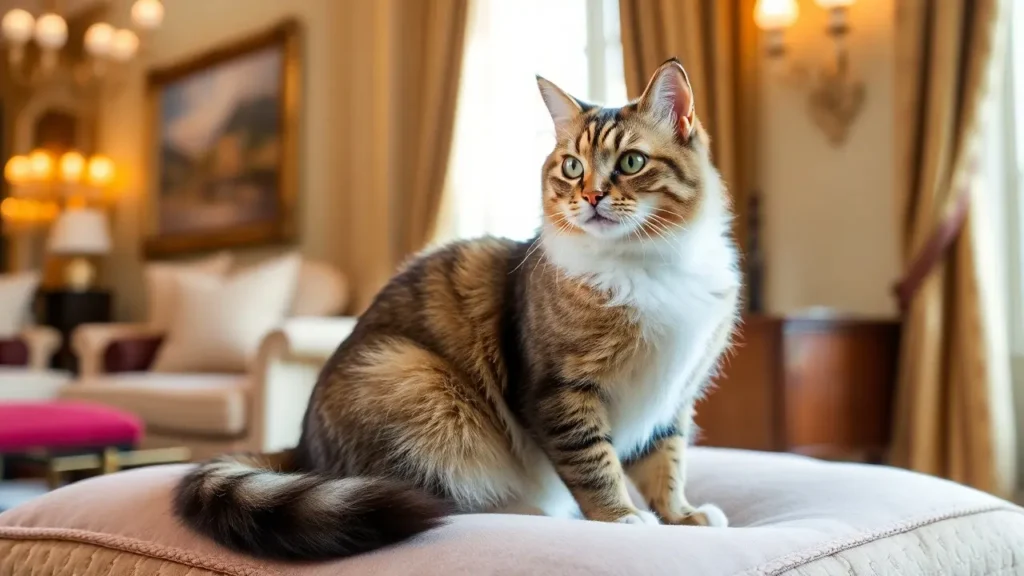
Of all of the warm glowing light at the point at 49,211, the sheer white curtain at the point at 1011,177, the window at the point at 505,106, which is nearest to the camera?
the sheer white curtain at the point at 1011,177

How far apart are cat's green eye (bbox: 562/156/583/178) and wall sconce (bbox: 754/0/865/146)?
6.65ft

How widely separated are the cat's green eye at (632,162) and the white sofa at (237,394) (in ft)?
6.19

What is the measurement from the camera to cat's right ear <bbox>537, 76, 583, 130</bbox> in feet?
4.39

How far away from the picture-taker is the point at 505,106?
4293mm

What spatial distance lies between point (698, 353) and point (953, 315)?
5.60 ft

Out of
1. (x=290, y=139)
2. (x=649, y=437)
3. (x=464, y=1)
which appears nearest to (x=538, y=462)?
(x=649, y=437)

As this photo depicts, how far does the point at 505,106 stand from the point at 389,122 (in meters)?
0.69

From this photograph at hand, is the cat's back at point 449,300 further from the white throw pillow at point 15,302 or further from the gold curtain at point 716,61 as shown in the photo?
the white throw pillow at point 15,302

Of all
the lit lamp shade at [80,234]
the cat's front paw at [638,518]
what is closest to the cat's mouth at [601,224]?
the cat's front paw at [638,518]

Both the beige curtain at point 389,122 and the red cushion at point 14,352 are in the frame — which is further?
the red cushion at point 14,352

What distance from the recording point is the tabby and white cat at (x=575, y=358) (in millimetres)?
1196

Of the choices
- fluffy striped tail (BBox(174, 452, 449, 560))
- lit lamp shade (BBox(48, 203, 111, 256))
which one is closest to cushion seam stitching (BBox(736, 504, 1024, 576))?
fluffy striped tail (BBox(174, 452, 449, 560))

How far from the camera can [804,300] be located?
3211 mm

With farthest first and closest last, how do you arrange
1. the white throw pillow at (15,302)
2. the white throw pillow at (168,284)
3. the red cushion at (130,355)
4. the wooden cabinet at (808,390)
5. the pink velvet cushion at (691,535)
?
the white throw pillow at (15,302) → the white throw pillow at (168,284) → the red cushion at (130,355) → the wooden cabinet at (808,390) → the pink velvet cushion at (691,535)
